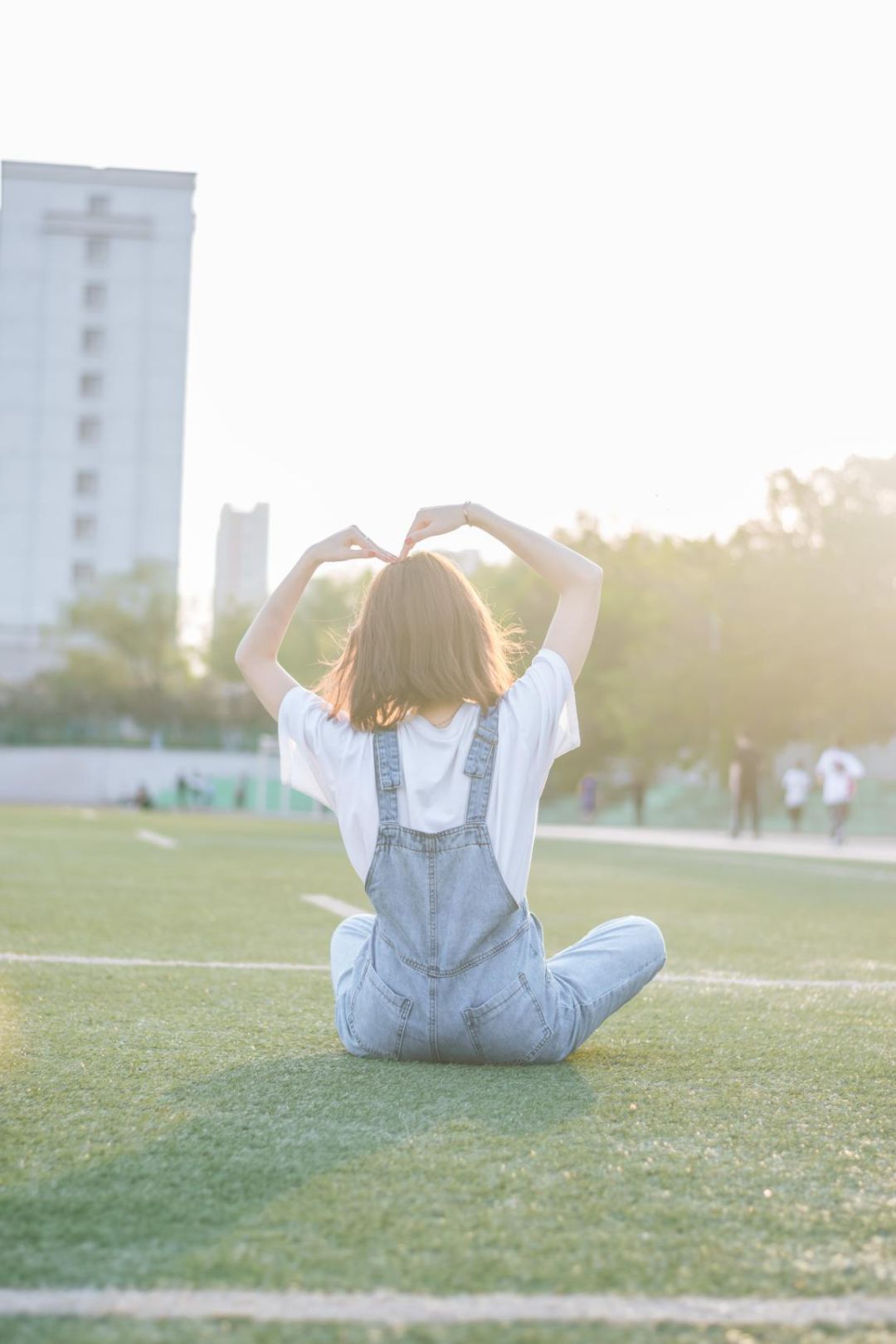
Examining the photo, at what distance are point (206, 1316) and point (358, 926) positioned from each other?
2088 millimetres

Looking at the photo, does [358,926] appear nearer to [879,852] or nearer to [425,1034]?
[425,1034]

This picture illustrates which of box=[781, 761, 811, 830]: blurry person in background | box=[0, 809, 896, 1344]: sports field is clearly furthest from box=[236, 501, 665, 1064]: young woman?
box=[781, 761, 811, 830]: blurry person in background

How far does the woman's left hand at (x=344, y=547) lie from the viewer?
3.41 m

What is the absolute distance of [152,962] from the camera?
5570 millimetres

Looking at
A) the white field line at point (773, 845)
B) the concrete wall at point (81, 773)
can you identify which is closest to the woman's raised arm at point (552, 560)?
the white field line at point (773, 845)

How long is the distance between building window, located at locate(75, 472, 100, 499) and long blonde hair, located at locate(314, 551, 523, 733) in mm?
73472

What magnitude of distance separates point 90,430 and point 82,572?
23.8 feet

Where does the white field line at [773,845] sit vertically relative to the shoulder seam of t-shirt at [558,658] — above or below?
below

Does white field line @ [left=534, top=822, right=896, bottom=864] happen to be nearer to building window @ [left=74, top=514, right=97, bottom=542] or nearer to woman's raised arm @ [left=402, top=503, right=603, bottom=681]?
woman's raised arm @ [left=402, top=503, right=603, bottom=681]

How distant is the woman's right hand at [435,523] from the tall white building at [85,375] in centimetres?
6996

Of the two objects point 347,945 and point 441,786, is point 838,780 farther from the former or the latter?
point 441,786

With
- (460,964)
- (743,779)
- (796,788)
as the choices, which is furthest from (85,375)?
(460,964)

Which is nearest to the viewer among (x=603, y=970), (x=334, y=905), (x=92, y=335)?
(x=603, y=970)

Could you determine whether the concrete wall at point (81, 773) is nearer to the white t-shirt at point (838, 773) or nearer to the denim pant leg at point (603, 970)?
the white t-shirt at point (838, 773)
